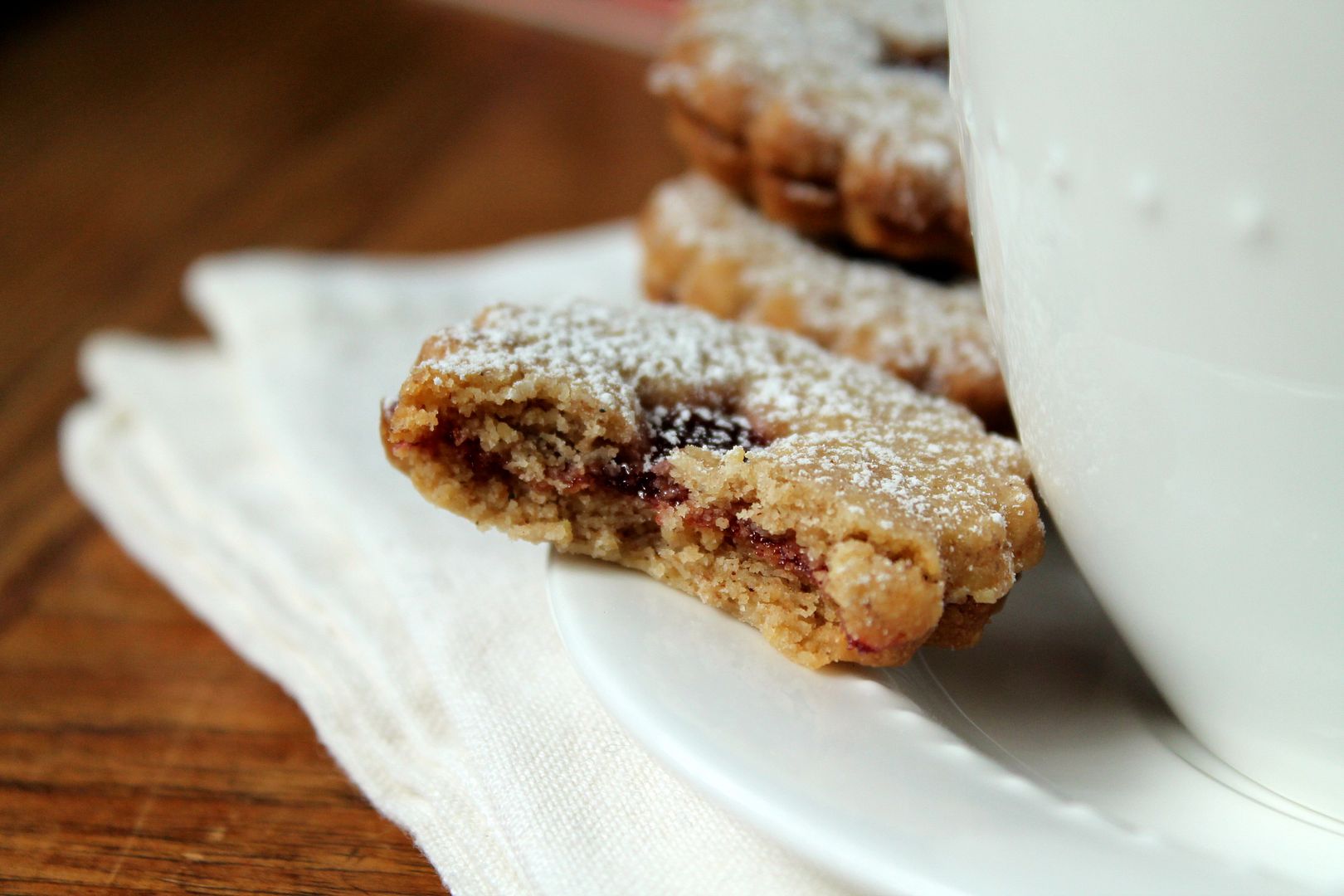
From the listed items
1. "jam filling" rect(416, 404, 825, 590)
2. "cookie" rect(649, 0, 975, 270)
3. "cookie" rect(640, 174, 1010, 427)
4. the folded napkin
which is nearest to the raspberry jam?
"jam filling" rect(416, 404, 825, 590)

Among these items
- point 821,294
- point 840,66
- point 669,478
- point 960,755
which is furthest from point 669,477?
point 840,66

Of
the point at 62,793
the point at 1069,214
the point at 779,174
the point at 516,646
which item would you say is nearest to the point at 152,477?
the point at 62,793

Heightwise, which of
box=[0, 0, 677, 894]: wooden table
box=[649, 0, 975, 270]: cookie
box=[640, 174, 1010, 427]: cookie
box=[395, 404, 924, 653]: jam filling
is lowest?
box=[0, 0, 677, 894]: wooden table

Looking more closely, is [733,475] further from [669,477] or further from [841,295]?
[841,295]

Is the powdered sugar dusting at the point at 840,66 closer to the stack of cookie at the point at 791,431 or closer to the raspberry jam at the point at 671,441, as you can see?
the stack of cookie at the point at 791,431

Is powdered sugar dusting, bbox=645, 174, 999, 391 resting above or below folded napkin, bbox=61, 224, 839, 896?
above

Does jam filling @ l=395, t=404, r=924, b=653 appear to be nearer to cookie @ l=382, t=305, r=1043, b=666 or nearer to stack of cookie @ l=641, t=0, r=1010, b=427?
cookie @ l=382, t=305, r=1043, b=666

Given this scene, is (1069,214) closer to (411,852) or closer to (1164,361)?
(1164,361)

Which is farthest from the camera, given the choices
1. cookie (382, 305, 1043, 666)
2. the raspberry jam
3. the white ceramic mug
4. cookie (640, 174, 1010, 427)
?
cookie (640, 174, 1010, 427)
